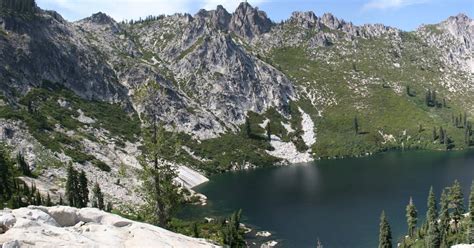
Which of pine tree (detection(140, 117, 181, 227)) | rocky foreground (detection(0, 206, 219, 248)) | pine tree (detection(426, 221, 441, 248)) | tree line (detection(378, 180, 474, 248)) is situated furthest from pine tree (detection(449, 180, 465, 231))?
rocky foreground (detection(0, 206, 219, 248))

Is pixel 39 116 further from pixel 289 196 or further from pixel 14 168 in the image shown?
pixel 289 196

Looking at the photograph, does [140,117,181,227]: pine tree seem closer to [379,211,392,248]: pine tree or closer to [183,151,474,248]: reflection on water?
[379,211,392,248]: pine tree

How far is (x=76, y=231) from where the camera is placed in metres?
24.9

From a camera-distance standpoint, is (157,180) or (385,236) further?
(385,236)

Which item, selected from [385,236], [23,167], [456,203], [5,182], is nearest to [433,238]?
[385,236]

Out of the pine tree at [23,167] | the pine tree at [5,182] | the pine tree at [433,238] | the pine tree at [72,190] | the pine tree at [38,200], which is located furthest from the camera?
the pine tree at [23,167]

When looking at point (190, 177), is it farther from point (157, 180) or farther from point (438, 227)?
point (157, 180)

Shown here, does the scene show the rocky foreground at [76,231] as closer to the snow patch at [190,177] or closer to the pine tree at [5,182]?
the pine tree at [5,182]

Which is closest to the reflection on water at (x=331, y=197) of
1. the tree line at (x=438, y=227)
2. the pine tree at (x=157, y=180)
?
the tree line at (x=438, y=227)

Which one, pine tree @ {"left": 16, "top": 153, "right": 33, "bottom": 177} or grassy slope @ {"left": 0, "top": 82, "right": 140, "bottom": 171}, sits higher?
grassy slope @ {"left": 0, "top": 82, "right": 140, "bottom": 171}

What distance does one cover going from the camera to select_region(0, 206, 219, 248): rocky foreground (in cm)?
2141

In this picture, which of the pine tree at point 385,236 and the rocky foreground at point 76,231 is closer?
the rocky foreground at point 76,231

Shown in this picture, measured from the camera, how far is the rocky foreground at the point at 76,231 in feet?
70.2

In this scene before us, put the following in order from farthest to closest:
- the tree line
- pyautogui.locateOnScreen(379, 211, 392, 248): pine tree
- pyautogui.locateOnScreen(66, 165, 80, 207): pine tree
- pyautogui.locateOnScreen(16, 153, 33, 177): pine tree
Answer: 1. pyautogui.locateOnScreen(16, 153, 33, 177): pine tree
2. pyautogui.locateOnScreen(66, 165, 80, 207): pine tree
3. the tree line
4. pyautogui.locateOnScreen(379, 211, 392, 248): pine tree
